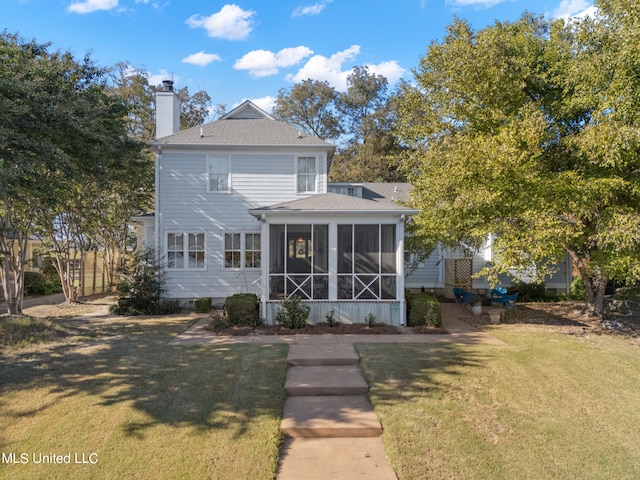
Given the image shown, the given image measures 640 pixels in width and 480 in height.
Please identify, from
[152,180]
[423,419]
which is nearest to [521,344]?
[423,419]

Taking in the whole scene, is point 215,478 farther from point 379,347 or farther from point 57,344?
point 57,344

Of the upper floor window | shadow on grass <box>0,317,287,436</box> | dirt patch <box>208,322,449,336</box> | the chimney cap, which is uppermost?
the chimney cap

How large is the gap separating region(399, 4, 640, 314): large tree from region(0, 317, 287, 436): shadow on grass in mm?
6332

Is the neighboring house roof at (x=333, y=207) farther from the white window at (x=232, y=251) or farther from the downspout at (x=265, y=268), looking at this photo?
the white window at (x=232, y=251)

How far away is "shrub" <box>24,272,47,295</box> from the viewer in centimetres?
1794

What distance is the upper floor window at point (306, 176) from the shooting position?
44.6 feet

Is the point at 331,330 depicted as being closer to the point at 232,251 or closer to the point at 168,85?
the point at 232,251

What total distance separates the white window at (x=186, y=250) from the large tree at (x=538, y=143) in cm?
734

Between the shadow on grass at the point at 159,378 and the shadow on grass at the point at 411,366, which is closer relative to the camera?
the shadow on grass at the point at 159,378

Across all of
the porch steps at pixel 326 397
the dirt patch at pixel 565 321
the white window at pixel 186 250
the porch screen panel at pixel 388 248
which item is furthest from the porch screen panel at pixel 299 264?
the dirt patch at pixel 565 321

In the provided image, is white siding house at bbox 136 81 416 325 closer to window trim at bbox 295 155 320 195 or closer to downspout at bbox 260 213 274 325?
window trim at bbox 295 155 320 195

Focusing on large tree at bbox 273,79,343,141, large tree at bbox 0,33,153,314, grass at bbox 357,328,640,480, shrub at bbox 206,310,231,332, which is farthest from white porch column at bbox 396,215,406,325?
large tree at bbox 273,79,343,141

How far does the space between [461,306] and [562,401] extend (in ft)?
29.0

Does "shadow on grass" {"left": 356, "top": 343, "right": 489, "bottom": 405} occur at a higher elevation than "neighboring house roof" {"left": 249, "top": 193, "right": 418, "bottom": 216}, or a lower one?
lower
